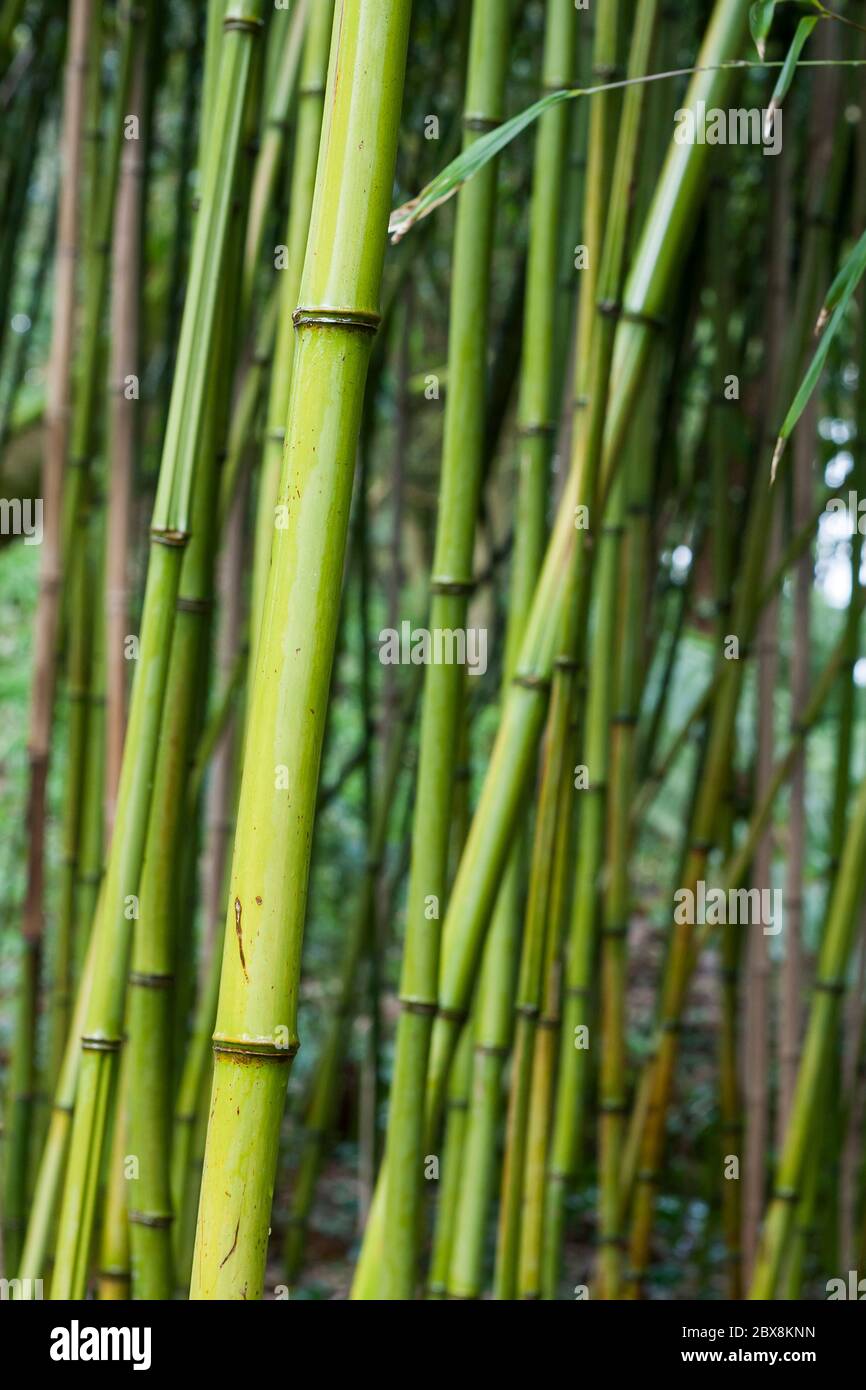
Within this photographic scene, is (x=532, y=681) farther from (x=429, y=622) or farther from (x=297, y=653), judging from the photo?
(x=297, y=653)

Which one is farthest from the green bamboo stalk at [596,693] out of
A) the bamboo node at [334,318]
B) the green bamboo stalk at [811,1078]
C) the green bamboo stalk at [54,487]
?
the green bamboo stalk at [54,487]

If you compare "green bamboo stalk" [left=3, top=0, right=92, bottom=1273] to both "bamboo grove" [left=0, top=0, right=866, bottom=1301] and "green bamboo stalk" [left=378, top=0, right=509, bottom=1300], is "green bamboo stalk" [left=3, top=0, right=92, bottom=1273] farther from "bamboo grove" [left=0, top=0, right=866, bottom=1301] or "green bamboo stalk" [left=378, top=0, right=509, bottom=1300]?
"green bamboo stalk" [left=378, top=0, right=509, bottom=1300]

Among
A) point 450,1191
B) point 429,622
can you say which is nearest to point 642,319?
point 429,622

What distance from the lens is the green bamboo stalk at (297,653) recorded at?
1.31 feet

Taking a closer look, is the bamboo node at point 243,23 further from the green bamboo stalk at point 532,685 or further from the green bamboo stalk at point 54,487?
the green bamboo stalk at point 54,487

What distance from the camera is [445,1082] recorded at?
672 mm

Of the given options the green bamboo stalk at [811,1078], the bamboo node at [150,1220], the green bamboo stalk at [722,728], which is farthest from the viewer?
the green bamboo stalk at [722,728]

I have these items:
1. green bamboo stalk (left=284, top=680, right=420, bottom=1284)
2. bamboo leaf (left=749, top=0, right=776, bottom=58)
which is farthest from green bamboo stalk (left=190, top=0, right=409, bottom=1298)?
green bamboo stalk (left=284, top=680, right=420, bottom=1284)

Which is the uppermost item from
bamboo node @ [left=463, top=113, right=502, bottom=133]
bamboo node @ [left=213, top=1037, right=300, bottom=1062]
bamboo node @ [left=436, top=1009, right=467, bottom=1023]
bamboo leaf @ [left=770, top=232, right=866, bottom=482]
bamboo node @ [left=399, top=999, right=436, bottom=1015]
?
bamboo node @ [left=463, top=113, right=502, bottom=133]

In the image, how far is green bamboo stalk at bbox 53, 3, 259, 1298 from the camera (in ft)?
1.95

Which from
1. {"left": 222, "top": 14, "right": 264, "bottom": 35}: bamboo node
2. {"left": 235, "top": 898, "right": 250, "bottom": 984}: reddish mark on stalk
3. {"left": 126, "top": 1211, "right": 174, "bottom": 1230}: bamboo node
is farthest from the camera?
{"left": 126, "top": 1211, "right": 174, "bottom": 1230}: bamboo node

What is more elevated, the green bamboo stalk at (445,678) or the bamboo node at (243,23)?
the bamboo node at (243,23)

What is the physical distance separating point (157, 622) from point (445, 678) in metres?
0.13
